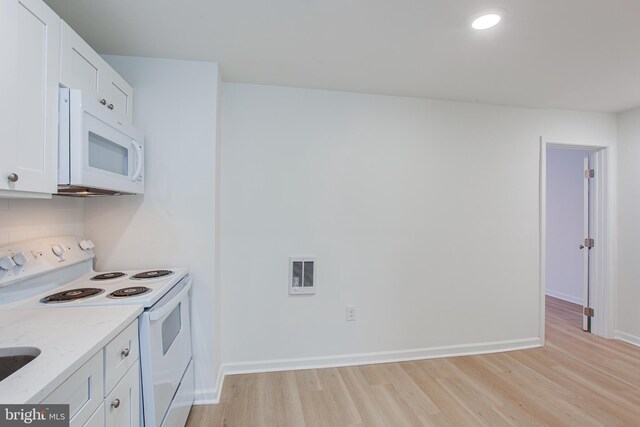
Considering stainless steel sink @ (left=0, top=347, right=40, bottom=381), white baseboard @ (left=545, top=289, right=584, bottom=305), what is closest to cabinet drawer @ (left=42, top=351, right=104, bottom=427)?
stainless steel sink @ (left=0, top=347, right=40, bottom=381)

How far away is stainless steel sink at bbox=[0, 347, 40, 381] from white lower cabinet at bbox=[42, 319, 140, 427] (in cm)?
18

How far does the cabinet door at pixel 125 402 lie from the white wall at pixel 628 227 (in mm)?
4210

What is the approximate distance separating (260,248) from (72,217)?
1.23m

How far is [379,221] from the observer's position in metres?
2.55

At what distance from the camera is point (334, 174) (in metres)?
2.47

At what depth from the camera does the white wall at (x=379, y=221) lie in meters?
2.35

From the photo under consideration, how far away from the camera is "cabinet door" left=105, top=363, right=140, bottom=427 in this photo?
3.44 feet

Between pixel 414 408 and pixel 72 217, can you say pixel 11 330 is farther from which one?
pixel 414 408

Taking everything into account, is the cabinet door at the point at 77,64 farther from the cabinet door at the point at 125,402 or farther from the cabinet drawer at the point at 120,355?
the cabinet door at the point at 125,402

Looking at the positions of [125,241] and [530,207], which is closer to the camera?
[125,241]

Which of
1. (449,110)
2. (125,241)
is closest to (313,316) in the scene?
(125,241)

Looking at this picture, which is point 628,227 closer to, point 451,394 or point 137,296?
point 451,394

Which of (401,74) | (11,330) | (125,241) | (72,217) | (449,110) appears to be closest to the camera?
(11,330)

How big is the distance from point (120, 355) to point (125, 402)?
0.20 meters
